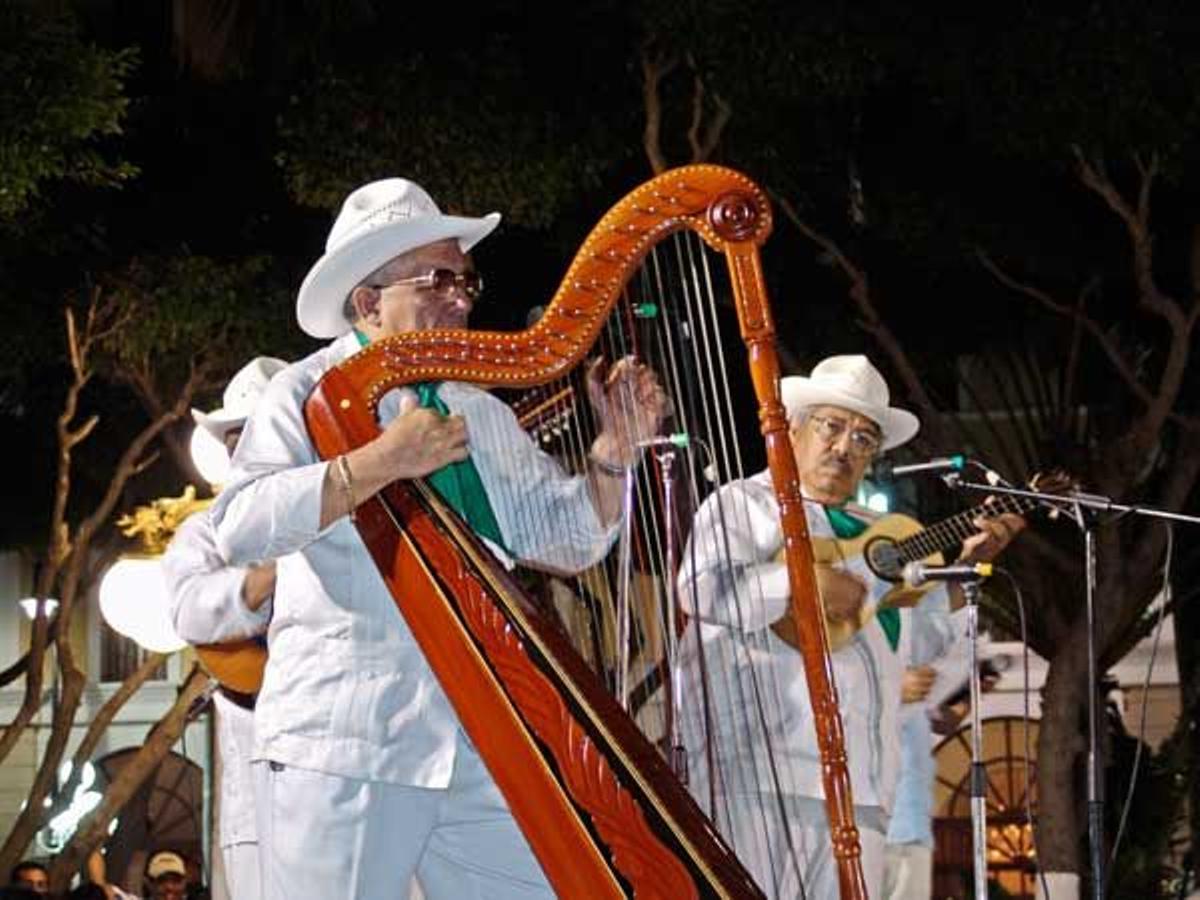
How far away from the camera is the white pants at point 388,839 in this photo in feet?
14.5

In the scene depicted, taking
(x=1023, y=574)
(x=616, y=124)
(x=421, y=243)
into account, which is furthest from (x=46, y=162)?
(x=421, y=243)

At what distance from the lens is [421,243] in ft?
16.3

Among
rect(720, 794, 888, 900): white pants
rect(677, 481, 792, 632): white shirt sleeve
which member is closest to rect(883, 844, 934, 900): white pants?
rect(720, 794, 888, 900): white pants

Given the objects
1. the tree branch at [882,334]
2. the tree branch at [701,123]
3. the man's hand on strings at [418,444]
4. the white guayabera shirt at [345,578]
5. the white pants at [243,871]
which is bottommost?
the white pants at [243,871]

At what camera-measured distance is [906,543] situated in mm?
6984

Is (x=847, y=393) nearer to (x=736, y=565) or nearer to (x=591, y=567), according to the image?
(x=736, y=565)

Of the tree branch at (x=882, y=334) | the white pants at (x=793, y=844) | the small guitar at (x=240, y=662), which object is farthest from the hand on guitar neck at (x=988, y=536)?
the tree branch at (x=882, y=334)

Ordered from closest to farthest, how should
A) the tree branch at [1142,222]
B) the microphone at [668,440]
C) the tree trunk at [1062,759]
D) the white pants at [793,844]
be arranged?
the microphone at [668,440], the white pants at [793,844], the tree branch at [1142,222], the tree trunk at [1062,759]

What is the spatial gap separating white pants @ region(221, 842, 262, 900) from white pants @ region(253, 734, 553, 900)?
106 centimetres

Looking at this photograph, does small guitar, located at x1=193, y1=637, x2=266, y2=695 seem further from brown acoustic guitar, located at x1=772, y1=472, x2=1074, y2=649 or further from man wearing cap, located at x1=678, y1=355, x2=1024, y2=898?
brown acoustic guitar, located at x1=772, y1=472, x2=1074, y2=649

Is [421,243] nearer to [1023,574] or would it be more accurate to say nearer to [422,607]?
[422,607]

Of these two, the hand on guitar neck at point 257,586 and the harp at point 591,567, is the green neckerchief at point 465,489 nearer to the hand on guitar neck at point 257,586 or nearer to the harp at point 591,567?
the harp at point 591,567

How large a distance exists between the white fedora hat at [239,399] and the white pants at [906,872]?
2431mm

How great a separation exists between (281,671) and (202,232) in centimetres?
1311
